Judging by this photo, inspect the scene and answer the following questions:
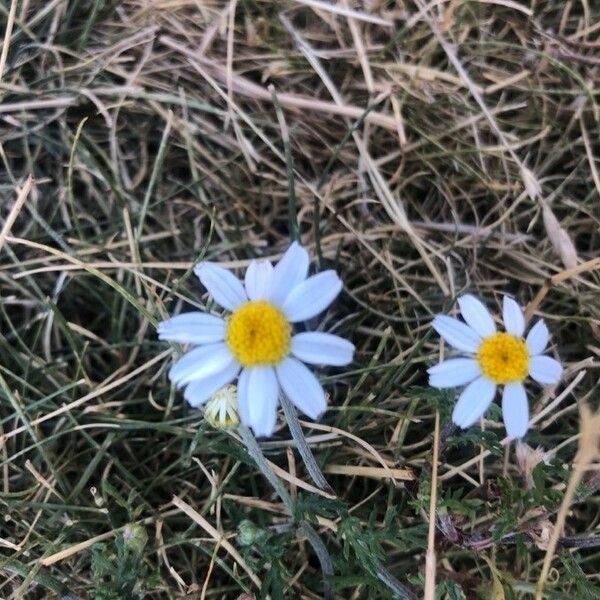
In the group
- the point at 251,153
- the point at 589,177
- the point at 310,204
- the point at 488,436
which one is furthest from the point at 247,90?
the point at 488,436

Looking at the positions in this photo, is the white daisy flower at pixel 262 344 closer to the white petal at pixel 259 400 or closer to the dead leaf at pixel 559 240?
the white petal at pixel 259 400

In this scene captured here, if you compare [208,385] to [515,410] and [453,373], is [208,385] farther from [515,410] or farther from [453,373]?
[515,410]

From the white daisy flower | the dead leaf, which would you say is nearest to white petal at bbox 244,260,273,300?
the white daisy flower

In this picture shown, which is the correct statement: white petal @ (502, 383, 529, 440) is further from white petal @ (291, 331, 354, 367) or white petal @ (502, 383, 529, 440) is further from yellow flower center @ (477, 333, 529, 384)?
white petal @ (291, 331, 354, 367)

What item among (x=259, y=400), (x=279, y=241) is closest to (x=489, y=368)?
(x=259, y=400)

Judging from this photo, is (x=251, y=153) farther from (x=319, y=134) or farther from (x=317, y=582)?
(x=317, y=582)

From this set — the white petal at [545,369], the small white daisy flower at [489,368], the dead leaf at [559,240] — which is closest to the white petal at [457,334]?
the small white daisy flower at [489,368]

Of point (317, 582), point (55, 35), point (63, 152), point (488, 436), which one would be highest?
point (55, 35)
